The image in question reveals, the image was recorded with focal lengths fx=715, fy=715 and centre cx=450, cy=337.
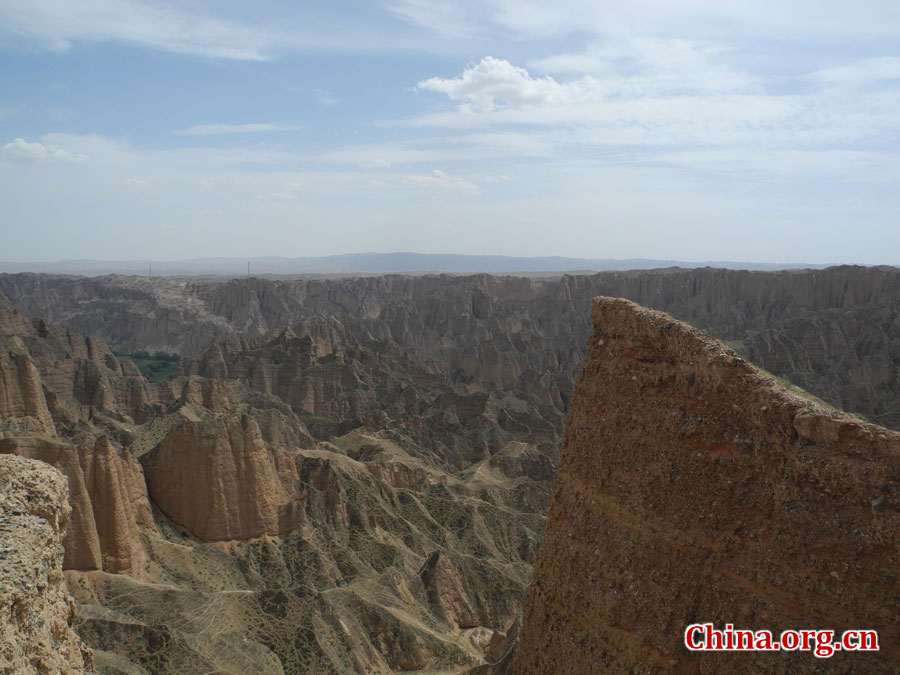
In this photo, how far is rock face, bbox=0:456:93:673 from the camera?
21.4ft

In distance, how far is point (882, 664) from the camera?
23.2 feet

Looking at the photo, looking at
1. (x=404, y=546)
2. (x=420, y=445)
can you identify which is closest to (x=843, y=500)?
(x=404, y=546)

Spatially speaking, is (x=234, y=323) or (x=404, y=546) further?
(x=234, y=323)

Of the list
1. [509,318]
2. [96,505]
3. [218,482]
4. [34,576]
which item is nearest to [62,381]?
[218,482]

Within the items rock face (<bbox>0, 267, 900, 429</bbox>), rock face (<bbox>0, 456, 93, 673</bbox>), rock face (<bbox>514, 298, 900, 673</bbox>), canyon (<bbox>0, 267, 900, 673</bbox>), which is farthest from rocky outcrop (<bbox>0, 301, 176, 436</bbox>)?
rock face (<bbox>514, 298, 900, 673</bbox>)

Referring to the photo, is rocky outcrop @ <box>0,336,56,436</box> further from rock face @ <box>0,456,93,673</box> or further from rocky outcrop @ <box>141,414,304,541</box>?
rock face @ <box>0,456,93,673</box>

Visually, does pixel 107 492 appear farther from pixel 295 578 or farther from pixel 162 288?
pixel 162 288

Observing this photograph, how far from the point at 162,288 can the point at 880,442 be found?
147822 mm

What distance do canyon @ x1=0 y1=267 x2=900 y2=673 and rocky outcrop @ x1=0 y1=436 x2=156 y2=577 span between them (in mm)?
78

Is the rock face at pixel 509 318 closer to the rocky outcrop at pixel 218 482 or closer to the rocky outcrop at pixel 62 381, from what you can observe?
the rocky outcrop at pixel 62 381

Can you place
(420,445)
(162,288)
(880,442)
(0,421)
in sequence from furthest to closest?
(162,288) < (420,445) < (0,421) < (880,442)

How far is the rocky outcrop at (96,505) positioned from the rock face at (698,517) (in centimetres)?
1815

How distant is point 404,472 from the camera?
42781mm

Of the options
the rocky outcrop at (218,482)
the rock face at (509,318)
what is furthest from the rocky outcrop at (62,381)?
the rocky outcrop at (218,482)
